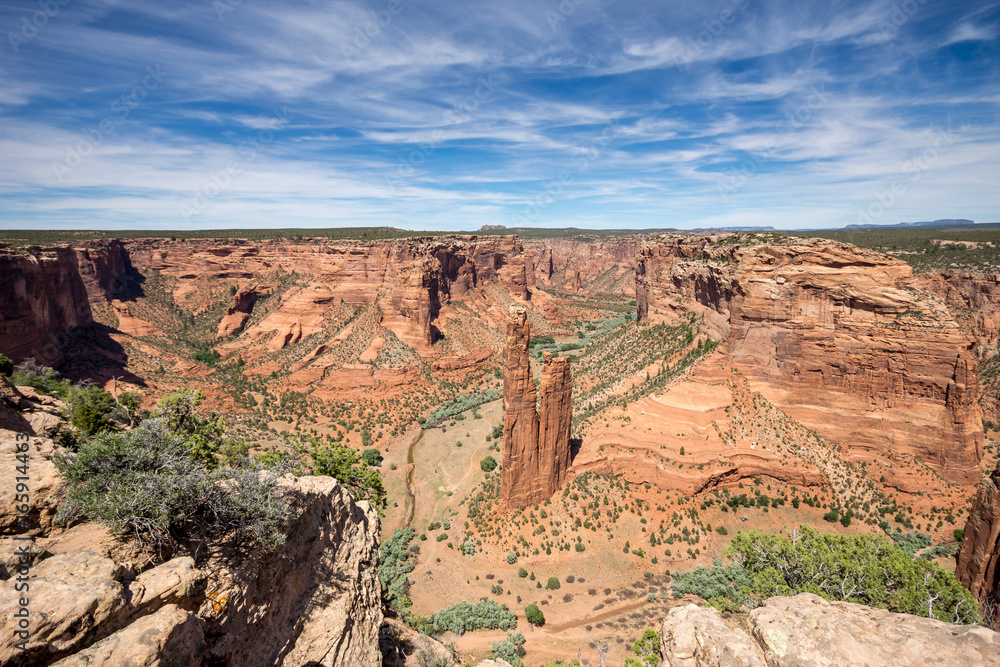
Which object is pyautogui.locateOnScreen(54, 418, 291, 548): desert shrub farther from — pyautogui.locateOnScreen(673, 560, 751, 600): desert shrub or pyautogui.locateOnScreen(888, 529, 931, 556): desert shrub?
pyautogui.locateOnScreen(888, 529, 931, 556): desert shrub

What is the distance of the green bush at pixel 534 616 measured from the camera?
85.0 feet

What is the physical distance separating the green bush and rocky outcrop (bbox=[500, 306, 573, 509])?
7.38m

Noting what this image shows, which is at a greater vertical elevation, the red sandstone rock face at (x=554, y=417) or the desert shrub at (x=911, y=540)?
the red sandstone rock face at (x=554, y=417)

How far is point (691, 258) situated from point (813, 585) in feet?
124

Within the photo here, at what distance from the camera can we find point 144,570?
755 centimetres

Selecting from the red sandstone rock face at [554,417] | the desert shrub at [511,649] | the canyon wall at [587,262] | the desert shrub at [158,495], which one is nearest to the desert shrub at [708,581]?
Result: the desert shrub at [511,649]

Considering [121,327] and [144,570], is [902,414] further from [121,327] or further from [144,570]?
[121,327]

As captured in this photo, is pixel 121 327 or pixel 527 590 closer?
pixel 527 590

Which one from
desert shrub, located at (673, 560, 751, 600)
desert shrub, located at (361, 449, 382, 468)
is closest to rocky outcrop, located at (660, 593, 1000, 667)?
desert shrub, located at (673, 560, 751, 600)

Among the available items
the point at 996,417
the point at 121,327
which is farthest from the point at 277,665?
the point at 121,327

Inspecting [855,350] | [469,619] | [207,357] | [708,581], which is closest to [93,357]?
[207,357]

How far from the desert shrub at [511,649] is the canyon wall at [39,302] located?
5162 cm

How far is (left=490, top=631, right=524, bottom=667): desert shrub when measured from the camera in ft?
74.4

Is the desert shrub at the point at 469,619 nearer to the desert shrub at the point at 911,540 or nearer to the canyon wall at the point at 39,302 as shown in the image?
the desert shrub at the point at 911,540
